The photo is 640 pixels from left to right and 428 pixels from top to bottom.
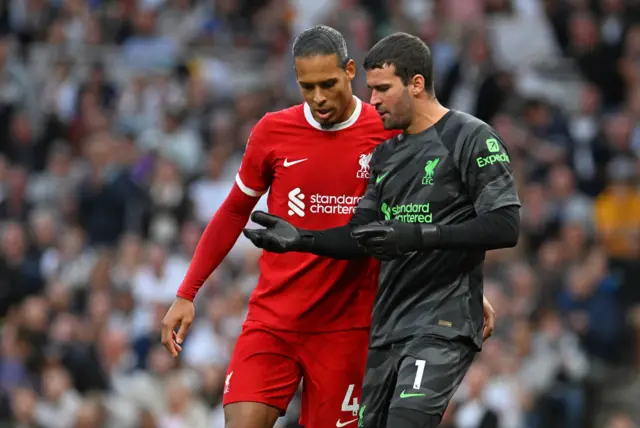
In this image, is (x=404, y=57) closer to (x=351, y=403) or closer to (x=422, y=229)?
(x=422, y=229)

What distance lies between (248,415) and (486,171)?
1843 mm

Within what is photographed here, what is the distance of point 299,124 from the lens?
776cm

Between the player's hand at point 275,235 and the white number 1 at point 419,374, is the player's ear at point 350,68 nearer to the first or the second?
the player's hand at point 275,235

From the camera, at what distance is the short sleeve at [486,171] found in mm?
6789

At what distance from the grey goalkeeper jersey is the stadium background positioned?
6.16 meters

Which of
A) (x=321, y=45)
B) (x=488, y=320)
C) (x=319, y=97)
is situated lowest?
(x=488, y=320)

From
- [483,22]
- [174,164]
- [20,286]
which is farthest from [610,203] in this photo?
A: [20,286]

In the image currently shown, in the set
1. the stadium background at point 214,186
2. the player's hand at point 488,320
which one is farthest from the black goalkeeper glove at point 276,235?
the stadium background at point 214,186

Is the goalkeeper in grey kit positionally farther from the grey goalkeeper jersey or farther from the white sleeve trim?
the white sleeve trim

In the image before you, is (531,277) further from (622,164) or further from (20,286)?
(20,286)

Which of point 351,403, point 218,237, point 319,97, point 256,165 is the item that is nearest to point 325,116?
point 319,97

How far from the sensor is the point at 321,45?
7395 millimetres

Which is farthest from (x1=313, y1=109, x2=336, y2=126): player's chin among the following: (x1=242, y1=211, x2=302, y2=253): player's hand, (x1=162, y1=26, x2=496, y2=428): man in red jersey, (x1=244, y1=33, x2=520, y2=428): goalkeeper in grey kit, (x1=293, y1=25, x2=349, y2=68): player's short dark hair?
(x1=242, y1=211, x2=302, y2=253): player's hand

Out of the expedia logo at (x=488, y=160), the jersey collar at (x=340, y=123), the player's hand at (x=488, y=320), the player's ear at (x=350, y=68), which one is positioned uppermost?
the player's ear at (x=350, y=68)
